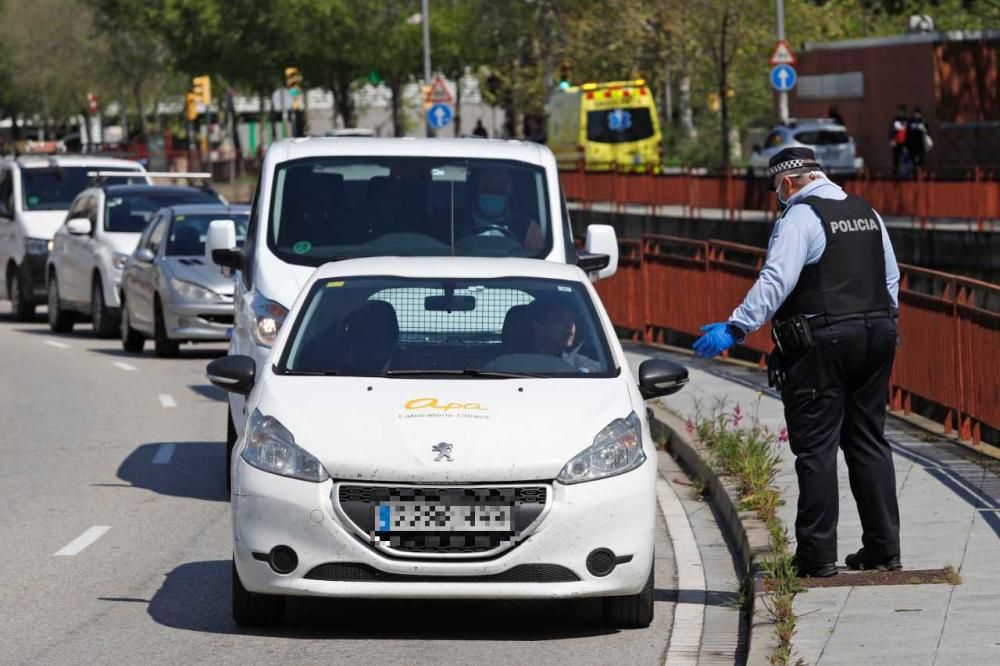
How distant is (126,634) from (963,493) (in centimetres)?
456

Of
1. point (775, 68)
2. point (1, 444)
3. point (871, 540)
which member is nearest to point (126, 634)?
point (871, 540)

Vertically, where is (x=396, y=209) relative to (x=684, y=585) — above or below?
above

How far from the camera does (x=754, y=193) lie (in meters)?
35.3

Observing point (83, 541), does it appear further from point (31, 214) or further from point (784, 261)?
point (31, 214)

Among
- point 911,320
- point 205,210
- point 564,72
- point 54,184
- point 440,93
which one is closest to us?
point 911,320

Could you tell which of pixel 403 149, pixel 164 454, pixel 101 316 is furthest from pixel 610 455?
pixel 101 316

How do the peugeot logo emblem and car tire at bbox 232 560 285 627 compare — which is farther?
car tire at bbox 232 560 285 627

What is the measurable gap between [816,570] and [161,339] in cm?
1491

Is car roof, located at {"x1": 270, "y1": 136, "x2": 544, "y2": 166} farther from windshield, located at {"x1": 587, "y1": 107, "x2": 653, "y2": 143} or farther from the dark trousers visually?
windshield, located at {"x1": 587, "y1": 107, "x2": 653, "y2": 143}

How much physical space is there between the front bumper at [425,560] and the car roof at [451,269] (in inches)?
61.4

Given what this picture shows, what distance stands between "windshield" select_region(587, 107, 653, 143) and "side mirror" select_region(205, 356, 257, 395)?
153 ft

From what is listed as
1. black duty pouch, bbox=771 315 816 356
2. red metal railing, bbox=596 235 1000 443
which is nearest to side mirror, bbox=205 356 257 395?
black duty pouch, bbox=771 315 816 356

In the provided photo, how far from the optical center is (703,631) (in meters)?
8.56

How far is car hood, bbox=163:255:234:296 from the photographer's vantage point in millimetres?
22094
